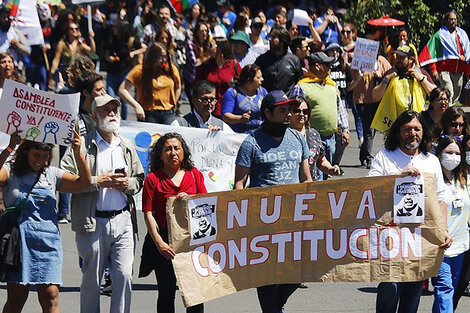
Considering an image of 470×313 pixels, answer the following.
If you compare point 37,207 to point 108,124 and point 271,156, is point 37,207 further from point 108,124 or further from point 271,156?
point 271,156

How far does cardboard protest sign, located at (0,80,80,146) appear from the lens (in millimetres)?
6965

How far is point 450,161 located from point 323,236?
3.76ft

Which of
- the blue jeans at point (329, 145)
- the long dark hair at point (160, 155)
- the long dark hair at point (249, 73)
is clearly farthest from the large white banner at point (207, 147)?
the long dark hair at point (160, 155)

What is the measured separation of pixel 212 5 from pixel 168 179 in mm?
22893

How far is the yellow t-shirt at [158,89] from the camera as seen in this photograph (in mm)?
11336

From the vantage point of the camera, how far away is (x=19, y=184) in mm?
7148

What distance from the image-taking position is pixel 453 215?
791 centimetres

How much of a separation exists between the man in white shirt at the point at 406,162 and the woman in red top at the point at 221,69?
15.4ft

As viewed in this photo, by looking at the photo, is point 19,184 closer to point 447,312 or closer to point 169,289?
point 169,289

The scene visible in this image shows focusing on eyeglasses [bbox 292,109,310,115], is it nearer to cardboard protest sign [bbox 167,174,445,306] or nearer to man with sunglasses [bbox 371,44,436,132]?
cardboard protest sign [bbox 167,174,445,306]

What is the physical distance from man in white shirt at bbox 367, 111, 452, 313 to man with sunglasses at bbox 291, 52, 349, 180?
3.23 metres

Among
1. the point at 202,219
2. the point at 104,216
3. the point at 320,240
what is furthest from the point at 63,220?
the point at 320,240

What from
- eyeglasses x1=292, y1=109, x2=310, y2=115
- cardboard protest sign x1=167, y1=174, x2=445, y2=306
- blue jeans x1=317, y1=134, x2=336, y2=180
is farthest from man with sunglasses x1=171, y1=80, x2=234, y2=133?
cardboard protest sign x1=167, y1=174, x2=445, y2=306

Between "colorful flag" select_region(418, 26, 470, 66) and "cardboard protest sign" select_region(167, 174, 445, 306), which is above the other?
"colorful flag" select_region(418, 26, 470, 66)
